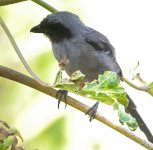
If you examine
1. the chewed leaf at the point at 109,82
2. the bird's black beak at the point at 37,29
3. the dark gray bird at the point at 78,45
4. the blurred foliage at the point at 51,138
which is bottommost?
the dark gray bird at the point at 78,45

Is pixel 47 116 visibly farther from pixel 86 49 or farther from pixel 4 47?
pixel 86 49

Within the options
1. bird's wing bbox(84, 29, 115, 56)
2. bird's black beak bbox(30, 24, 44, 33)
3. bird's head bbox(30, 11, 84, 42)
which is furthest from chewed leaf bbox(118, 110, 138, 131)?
bird's wing bbox(84, 29, 115, 56)

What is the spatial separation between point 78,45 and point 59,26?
0.18m

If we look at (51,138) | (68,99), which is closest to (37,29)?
(51,138)

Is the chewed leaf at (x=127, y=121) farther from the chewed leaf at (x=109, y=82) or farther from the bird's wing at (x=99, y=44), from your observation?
the bird's wing at (x=99, y=44)

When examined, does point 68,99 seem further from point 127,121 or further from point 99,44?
point 99,44

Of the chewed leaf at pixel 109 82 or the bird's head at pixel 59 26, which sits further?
the bird's head at pixel 59 26

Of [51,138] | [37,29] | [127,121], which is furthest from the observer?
[37,29]

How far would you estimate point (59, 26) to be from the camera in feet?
9.39

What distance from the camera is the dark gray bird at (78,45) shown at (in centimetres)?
263

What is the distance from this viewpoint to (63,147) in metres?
1.83

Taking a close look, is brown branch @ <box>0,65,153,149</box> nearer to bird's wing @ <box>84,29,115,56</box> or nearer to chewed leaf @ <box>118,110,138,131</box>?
chewed leaf @ <box>118,110,138,131</box>

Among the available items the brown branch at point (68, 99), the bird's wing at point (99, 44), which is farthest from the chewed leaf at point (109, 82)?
the bird's wing at point (99, 44)

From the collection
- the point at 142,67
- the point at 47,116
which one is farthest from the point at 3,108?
the point at 142,67
